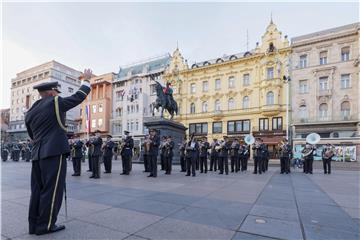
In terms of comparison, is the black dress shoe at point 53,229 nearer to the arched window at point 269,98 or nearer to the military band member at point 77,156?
the military band member at point 77,156

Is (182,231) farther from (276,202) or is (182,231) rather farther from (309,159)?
(309,159)

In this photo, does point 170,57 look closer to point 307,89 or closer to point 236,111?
point 236,111

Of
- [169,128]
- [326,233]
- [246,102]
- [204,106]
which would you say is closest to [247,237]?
[326,233]

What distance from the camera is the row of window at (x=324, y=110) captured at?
32344 millimetres

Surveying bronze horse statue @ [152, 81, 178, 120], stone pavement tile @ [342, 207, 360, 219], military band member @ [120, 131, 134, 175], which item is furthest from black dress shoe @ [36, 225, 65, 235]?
bronze horse statue @ [152, 81, 178, 120]

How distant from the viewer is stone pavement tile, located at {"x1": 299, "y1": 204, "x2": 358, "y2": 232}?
377 centimetres

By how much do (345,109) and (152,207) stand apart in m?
36.8

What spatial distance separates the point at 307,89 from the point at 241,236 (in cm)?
3775

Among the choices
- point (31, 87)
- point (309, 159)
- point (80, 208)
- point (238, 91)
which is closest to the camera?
point (80, 208)

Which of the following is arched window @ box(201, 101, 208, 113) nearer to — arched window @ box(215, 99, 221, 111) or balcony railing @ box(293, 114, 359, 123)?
arched window @ box(215, 99, 221, 111)

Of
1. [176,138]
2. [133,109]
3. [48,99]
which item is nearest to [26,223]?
[48,99]

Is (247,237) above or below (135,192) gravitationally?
above

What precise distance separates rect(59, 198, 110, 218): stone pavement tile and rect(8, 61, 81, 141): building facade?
60497 millimetres

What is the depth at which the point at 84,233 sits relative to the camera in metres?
3.13
